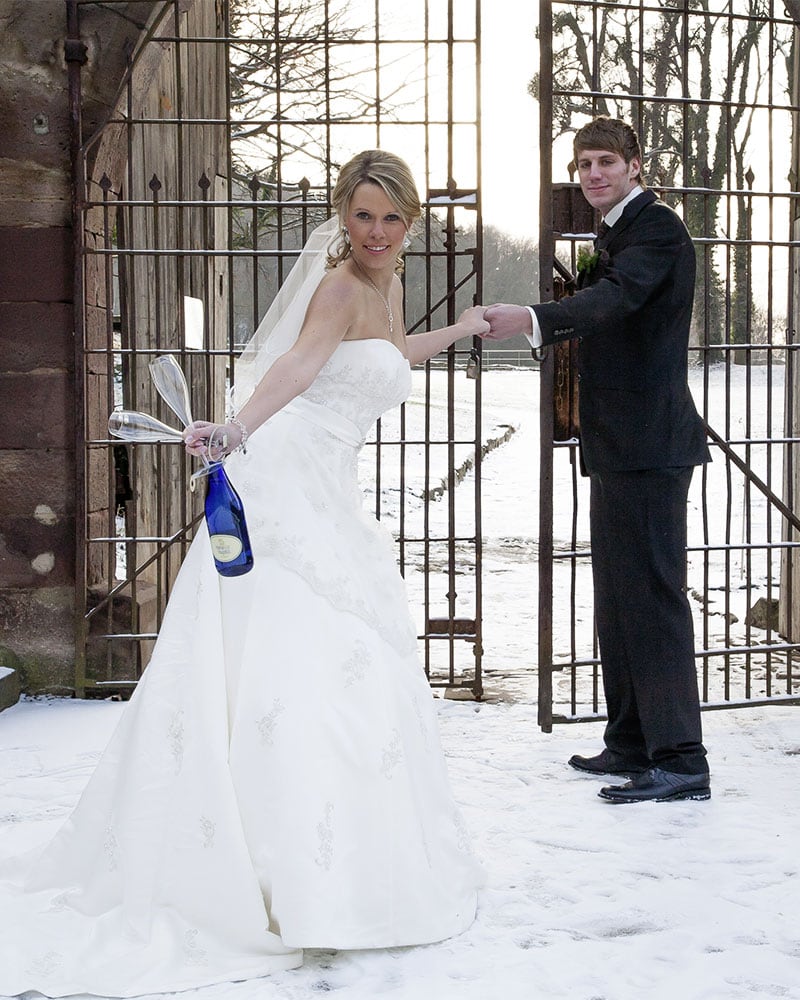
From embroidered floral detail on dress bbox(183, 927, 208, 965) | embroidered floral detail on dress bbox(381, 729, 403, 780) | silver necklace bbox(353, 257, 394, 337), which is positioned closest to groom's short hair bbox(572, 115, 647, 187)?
silver necklace bbox(353, 257, 394, 337)

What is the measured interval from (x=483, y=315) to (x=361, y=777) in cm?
148

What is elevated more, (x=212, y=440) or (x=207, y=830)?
(x=212, y=440)

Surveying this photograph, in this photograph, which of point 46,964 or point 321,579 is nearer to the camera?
point 46,964

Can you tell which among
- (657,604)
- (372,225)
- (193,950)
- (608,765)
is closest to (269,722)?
(193,950)

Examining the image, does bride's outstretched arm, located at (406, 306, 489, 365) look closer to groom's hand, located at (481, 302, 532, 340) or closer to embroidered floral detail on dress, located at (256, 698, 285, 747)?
groom's hand, located at (481, 302, 532, 340)

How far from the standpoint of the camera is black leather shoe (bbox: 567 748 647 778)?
3992mm

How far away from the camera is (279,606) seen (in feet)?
9.07

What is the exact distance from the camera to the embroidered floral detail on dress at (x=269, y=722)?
2660 millimetres

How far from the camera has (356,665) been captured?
2.75m

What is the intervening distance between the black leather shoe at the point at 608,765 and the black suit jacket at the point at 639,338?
3.22 feet

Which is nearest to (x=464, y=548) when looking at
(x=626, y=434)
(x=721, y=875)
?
(x=626, y=434)

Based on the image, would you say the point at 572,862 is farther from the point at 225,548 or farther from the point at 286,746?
the point at 225,548

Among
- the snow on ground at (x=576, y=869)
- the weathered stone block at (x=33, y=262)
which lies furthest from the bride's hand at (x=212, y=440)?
the weathered stone block at (x=33, y=262)

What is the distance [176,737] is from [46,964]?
54cm
